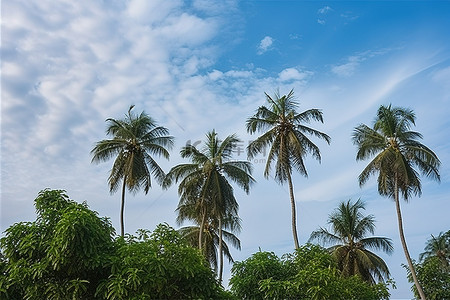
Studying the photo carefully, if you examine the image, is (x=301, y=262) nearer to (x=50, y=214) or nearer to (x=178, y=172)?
(x=50, y=214)

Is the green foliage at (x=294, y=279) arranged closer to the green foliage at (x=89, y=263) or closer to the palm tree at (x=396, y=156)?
the green foliage at (x=89, y=263)

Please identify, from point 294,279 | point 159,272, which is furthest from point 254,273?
point 159,272

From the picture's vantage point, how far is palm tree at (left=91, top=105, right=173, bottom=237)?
82.8ft

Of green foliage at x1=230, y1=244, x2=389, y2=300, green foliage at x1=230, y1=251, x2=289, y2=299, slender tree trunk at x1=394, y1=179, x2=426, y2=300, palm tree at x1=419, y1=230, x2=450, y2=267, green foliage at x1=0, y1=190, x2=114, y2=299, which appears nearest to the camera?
green foliage at x1=0, y1=190, x2=114, y2=299

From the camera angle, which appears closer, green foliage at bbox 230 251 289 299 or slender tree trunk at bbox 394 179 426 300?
green foliage at bbox 230 251 289 299

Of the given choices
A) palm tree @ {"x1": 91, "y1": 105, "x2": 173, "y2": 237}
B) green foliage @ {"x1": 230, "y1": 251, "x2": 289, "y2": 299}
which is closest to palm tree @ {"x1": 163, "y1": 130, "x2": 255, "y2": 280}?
palm tree @ {"x1": 91, "y1": 105, "x2": 173, "y2": 237}

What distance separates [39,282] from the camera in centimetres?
1180

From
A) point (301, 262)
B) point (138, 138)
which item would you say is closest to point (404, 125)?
point (301, 262)

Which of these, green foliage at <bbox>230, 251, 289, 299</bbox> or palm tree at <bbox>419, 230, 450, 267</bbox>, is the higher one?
palm tree at <bbox>419, 230, 450, 267</bbox>

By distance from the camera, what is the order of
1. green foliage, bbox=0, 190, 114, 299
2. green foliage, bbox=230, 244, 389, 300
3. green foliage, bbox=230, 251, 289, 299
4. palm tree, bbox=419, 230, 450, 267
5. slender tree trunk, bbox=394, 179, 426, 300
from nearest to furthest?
green foliage, bbox=0, 190, 114, 299 → green foliage, bbox=230, 244, 389, 300 → green foliage, bbox=230, 251, 289, 299 → slender tree trunk, bbox=394, 179, 426, 300 → palm tree, bbox=419, 230, 450, 267

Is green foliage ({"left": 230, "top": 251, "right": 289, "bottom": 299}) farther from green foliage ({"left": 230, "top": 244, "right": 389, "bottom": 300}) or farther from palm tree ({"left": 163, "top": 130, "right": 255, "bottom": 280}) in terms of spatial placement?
palm tree ({"left": 163, "top": 130, "right": 255, "bottom": 280})

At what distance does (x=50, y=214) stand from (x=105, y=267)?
6.44 feet

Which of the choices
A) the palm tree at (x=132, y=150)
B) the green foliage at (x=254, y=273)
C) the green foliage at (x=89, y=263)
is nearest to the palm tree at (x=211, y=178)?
the palm tree at (x=132, y=150)

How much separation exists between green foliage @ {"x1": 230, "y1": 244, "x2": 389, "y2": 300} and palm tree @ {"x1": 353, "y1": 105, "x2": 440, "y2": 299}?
8.00m
